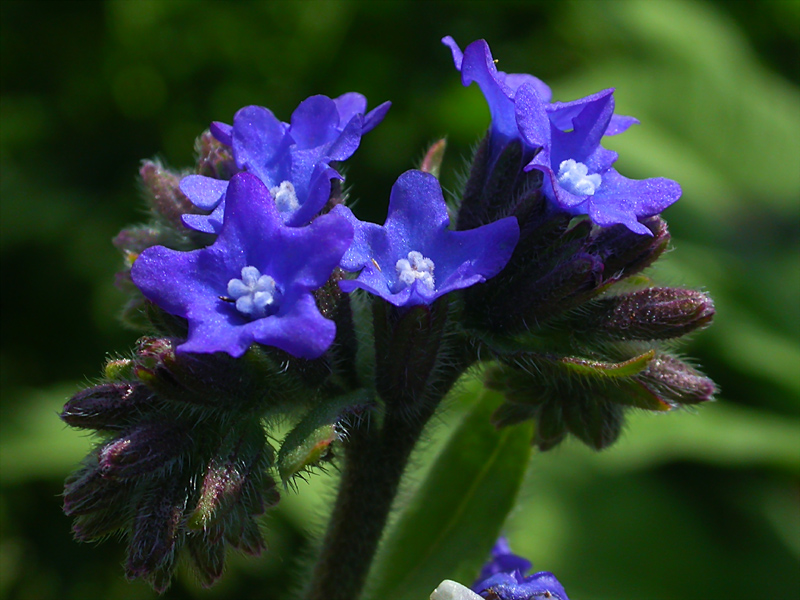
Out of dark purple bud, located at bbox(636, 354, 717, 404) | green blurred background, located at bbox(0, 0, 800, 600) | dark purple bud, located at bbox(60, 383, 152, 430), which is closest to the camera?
dark purple bud, located at bbox(60, 383, 152, 430)

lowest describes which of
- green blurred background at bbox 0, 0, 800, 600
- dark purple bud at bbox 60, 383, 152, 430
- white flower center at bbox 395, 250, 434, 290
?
green blurred background at bbox 0, 0, 800, 600

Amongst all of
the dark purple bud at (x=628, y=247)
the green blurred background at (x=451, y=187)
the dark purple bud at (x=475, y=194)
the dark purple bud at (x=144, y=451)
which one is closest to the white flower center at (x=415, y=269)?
the dark purple bud at (x=475, y=194)

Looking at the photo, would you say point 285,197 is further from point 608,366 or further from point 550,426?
point 550,426

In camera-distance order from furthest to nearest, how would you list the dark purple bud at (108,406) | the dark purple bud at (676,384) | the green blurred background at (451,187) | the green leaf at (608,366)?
the green blurred background at (451,187) < the dark purple bud at (676,384) < the dark purple bud at (108,406) < the green leaf at (608,366)

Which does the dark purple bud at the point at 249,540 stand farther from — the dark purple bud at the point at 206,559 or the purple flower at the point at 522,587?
the purple flower at the point at 522,587

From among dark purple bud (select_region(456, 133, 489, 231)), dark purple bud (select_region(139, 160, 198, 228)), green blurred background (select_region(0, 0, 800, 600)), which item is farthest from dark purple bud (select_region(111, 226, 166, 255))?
green blurred background (select_region(0, 0, 800, 600))

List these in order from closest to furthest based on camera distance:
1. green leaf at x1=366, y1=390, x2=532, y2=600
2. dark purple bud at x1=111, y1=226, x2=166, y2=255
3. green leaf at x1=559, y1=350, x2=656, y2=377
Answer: green leaf at x1=559, y1=350, x2=656, y2=377 < dark purple bud at x1=111, y1=226, x2=166, y2=255 < green leaf at x1=366, y1=390, x2=532, y2=600

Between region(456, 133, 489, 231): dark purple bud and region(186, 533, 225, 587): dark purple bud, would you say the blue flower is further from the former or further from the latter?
region(186, 533, 225, 587): dark purple bud

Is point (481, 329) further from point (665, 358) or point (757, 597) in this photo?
point (757, 597)
